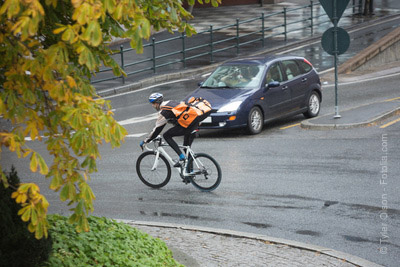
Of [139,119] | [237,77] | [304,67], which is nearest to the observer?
[237,77]

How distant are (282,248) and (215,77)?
9.09 meters

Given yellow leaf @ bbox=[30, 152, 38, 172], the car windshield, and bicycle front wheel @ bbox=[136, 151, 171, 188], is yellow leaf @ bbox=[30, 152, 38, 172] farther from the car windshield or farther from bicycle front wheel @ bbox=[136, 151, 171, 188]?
the car windshield

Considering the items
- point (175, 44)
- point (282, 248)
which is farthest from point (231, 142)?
point (175, 44)

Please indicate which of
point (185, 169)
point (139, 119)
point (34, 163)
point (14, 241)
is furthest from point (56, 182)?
point (139, 119)

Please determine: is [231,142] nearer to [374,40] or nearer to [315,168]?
[315,168]

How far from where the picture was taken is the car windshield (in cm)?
1631

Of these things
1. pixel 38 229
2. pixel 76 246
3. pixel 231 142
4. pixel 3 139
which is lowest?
pixel 231 142

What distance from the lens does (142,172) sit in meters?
11.6

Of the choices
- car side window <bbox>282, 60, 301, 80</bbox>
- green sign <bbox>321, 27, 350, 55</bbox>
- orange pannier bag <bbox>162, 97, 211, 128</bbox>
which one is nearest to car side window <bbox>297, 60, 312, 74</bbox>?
car side window <bbox>282, 60, 301, 80</bbox>

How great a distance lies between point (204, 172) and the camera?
11.1 metres

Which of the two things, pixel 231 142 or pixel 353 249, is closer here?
pixel 353 249

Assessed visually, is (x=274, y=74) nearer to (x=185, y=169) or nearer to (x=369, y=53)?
(x=185, y=169)

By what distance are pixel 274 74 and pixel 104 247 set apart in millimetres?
10488

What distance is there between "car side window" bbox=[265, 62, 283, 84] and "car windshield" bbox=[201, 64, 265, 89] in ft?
0.70
